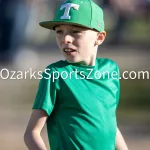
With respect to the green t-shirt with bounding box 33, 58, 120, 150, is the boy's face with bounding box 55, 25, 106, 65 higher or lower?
higher

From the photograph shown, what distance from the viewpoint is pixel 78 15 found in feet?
7.30

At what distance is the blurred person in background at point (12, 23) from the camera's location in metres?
6.09

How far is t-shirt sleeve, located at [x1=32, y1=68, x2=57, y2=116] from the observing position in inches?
84.4

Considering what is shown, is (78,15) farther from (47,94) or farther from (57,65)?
(47,94)

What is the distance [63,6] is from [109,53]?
3.67 meters

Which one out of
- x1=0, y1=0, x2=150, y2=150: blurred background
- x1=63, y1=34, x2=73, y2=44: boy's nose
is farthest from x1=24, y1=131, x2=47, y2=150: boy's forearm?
x1=0, y1=0, x2=150, y2=150: blurred background

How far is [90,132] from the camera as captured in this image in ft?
7.18

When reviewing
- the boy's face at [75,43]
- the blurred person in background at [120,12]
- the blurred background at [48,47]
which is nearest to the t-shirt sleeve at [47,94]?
the boy's face at [75,43]

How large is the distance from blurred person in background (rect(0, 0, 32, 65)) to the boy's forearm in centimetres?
398

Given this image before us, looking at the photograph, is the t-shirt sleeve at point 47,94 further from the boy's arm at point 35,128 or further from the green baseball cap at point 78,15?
the green baseball cap at point 78,15

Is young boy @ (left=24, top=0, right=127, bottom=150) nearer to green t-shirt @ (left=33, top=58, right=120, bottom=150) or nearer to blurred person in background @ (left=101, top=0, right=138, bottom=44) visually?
green t-shirt @ (left=33, top=58, right=120, bottom=150)

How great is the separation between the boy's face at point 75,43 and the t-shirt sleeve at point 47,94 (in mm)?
113

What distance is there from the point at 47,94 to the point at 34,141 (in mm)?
178

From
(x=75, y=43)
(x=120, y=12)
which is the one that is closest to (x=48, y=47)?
(x=120, y=12)
